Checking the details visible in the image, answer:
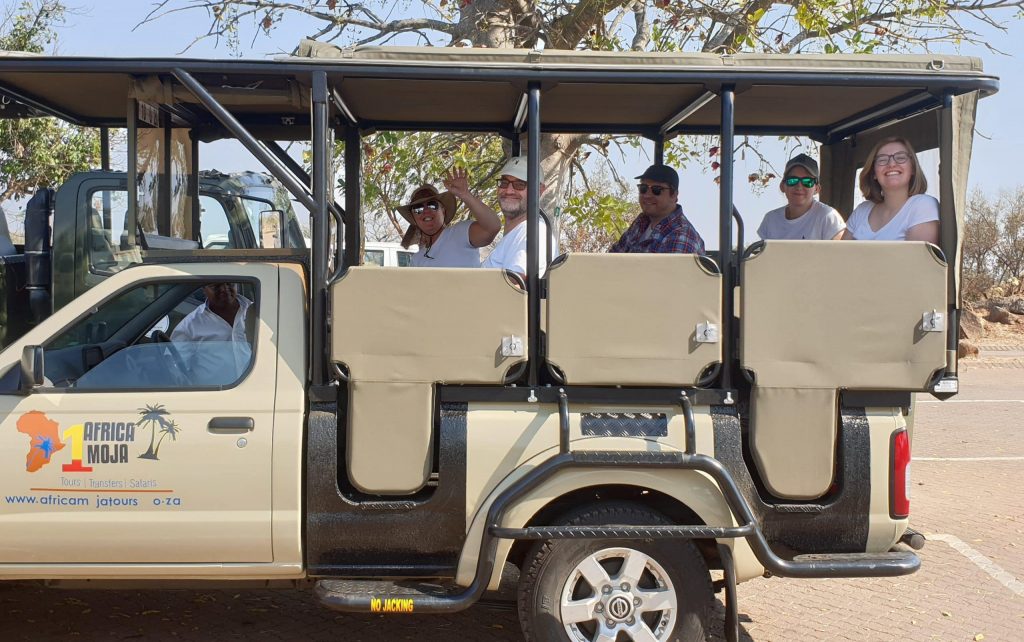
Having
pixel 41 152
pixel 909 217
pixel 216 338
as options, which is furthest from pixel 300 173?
pixel 41 152

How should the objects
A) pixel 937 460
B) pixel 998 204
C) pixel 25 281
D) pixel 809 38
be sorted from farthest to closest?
pixel 998 204 < pixel 809 38 < pixel 937 460 < pixel 25 281

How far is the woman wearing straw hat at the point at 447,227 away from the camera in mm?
4945

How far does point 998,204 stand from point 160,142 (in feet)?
102

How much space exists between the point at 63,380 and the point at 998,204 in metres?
31.8

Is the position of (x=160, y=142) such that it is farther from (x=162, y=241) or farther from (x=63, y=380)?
(x=63, y=380)

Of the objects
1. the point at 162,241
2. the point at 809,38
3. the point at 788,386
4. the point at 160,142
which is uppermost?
the point at 809,38

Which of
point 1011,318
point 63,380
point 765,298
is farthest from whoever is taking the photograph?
point 1011,318

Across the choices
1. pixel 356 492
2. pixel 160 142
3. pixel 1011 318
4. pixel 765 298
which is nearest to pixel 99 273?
pixel 160 142

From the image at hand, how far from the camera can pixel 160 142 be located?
4.75 metres

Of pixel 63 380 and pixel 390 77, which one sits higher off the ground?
pixel 390 77

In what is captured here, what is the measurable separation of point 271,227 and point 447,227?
2167 millimetres

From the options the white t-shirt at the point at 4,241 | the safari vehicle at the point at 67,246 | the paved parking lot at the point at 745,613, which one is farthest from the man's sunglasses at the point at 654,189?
the white t-shirt at the point at 4,241

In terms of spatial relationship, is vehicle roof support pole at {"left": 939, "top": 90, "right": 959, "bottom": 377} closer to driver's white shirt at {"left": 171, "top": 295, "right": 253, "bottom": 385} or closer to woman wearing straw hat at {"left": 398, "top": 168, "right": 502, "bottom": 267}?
woman wearing straw hat at {"left": 398, "top": 168, "right": 502, "bottom": 267}

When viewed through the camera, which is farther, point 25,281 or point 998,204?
point 998,204
